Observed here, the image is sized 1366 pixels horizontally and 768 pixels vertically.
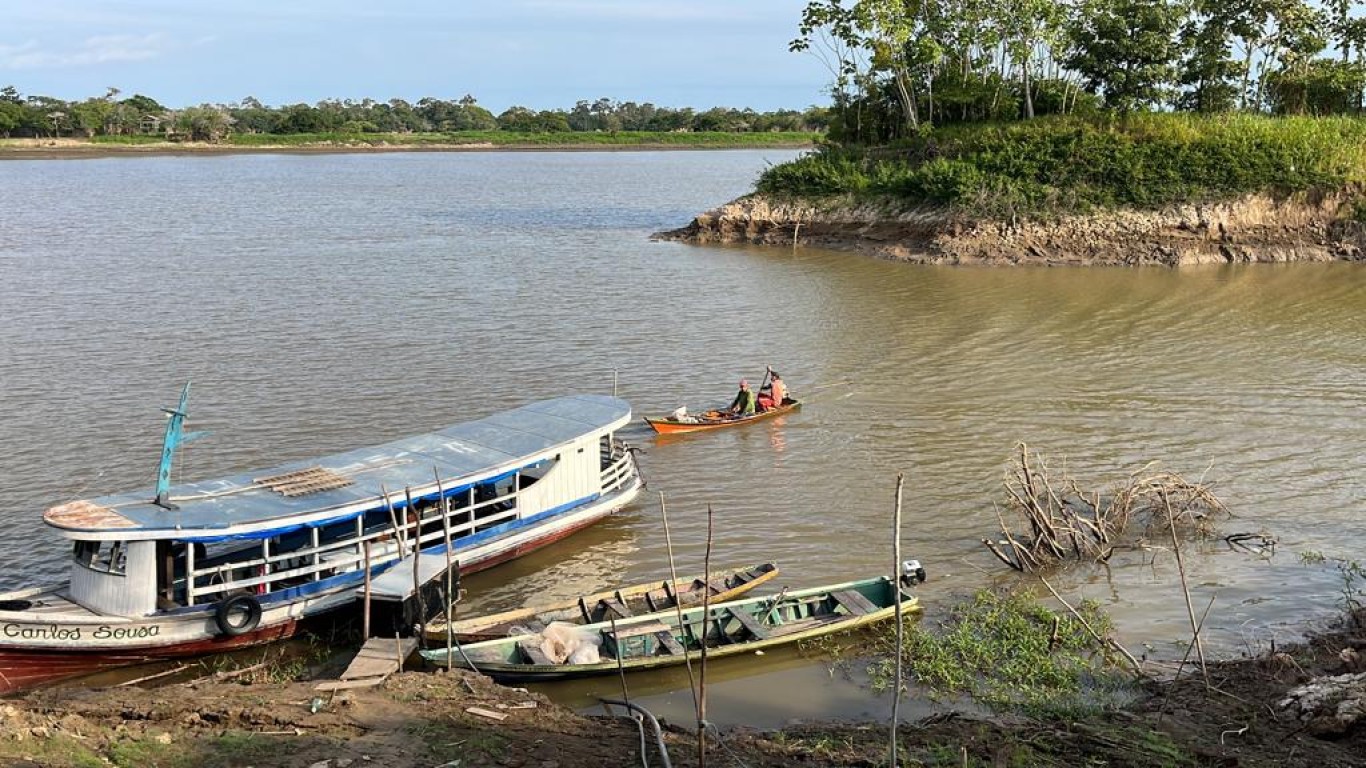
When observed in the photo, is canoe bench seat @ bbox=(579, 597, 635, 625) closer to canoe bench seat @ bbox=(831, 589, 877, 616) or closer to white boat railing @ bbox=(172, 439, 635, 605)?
white boat railing @ bbox=(172, 439, 635, 605)

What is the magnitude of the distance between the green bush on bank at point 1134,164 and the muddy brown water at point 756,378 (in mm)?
3385

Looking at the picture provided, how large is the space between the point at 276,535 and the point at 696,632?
5086 mm

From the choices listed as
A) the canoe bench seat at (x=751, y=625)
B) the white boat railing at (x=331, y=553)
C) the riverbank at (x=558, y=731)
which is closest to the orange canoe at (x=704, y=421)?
the white boat railing at (x=331, y=553)

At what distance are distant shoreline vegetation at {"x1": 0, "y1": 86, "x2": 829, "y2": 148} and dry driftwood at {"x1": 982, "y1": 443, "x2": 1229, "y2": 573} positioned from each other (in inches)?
3901

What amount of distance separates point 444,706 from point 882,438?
12.4 metres

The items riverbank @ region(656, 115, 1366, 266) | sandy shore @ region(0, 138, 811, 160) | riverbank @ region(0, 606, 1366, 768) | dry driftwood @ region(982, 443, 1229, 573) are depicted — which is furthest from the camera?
sandy shore @ region(0, 138, 811, 160)

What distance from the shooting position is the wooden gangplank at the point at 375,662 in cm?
1185

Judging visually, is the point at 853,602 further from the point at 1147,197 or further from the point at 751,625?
the point at 1147,197

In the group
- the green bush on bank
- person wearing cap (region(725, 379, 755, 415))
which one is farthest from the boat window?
the green bush on bank

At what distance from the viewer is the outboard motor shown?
15.3 metres

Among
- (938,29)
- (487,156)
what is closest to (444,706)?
(938,29)

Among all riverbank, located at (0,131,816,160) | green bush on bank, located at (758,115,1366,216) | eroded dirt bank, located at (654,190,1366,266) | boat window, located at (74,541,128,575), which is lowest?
boat window, located at (74,541,128,575)

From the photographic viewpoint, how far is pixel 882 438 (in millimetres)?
21875

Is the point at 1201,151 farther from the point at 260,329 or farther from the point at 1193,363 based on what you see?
the point at 260,329
